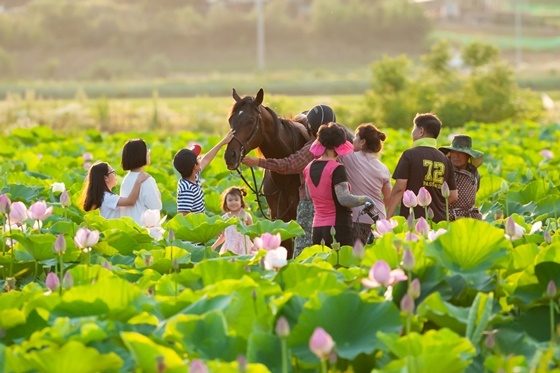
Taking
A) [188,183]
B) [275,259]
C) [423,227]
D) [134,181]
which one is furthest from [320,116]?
[275,259]

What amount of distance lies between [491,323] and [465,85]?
25.3 metres

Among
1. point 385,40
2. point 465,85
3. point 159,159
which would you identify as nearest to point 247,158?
point 159,159

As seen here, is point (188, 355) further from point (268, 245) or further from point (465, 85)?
point (465, 85)

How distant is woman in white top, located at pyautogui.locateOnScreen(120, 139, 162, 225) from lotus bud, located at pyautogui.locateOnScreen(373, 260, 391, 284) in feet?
12.1

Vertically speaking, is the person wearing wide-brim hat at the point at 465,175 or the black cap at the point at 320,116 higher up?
the black cap at the point at 320,116

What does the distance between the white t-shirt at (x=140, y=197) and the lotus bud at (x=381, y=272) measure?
370 cm

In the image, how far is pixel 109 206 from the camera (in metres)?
7.23

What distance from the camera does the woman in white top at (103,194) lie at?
722cm

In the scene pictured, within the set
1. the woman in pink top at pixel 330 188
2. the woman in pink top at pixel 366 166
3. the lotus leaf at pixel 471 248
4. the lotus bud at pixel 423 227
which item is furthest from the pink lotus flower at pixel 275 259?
the woman in pink top at pixel 366 166

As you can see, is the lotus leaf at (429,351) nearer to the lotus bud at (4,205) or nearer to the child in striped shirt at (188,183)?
the lotus bud at (4,205)

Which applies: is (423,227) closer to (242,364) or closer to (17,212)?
(17,212)

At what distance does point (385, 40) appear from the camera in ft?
278

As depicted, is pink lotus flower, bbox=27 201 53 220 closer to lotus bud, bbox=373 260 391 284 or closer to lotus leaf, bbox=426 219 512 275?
lotus leaf, bbox=426 219 512 275

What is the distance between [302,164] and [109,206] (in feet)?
3.58
